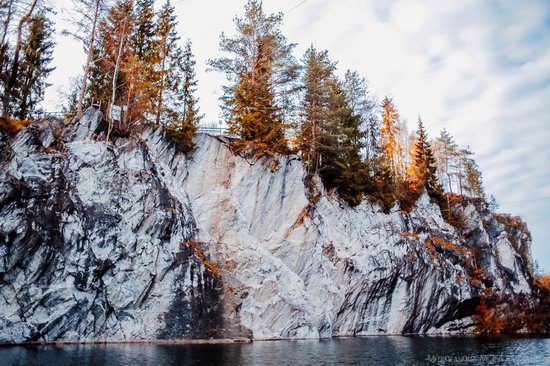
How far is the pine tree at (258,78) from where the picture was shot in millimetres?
35656

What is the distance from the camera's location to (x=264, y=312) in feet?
98.7

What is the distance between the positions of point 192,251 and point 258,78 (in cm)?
1862

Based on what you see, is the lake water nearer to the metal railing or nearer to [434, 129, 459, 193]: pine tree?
the metal railing

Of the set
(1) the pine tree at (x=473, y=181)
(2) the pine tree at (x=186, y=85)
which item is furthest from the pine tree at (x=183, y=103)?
(1) the pine tree at (x=473, y=181)

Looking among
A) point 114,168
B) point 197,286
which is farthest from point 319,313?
point 114,168

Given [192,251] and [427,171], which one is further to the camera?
[427,171]

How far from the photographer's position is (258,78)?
38531mm

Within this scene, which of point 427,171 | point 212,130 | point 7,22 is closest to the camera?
point 7,22

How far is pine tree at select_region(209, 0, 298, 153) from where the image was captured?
35.7 m

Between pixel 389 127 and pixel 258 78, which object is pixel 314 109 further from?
pixel 389 127

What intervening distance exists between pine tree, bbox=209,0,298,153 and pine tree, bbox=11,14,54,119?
1718 centimetres

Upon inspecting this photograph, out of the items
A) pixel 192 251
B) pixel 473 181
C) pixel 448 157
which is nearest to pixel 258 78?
pixel 192 251

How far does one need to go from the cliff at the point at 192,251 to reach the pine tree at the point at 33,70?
12.6 metres

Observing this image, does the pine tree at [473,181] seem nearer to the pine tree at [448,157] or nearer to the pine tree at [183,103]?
the pine tree at [448,157]
